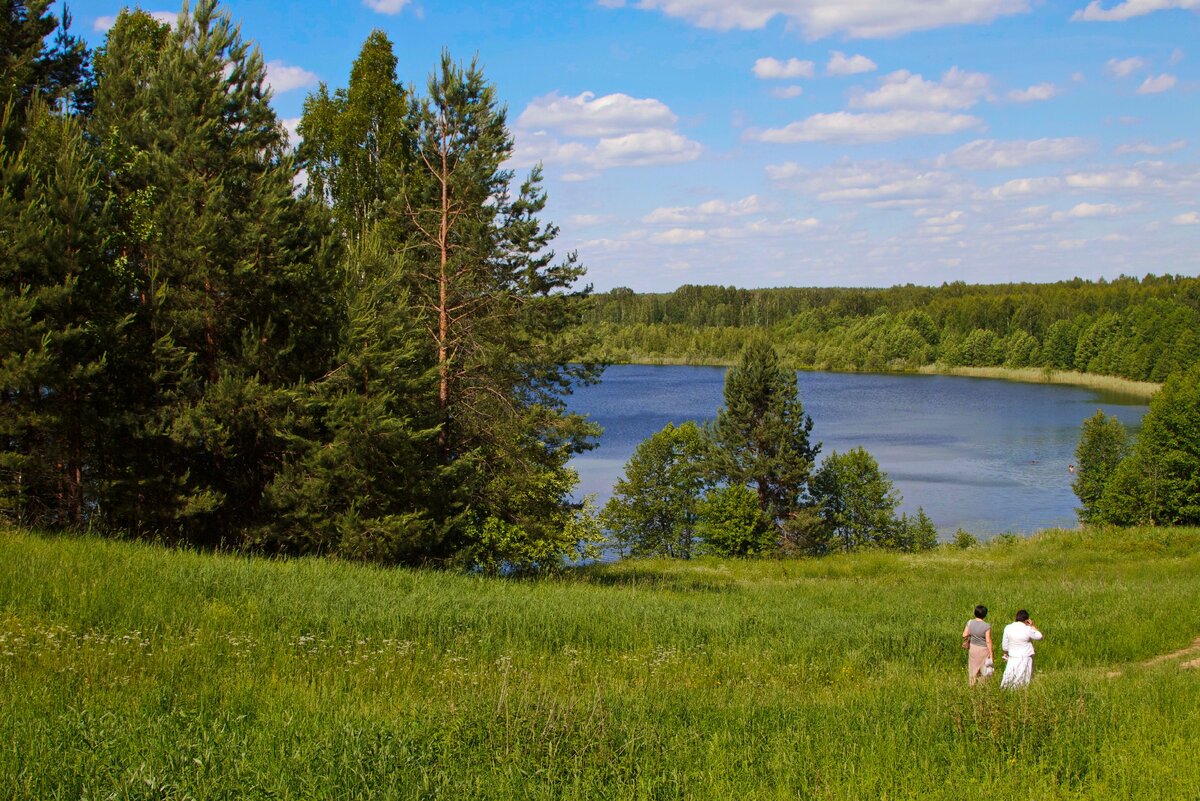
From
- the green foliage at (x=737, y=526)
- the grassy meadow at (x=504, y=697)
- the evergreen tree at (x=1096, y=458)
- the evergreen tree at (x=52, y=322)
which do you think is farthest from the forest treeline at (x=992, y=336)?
the grassy meadow at (x=504, y=697)

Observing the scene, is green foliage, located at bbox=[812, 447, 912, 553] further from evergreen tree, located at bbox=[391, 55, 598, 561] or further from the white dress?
the white dress

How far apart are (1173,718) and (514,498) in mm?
14426

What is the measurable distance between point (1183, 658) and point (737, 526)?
89.2ft

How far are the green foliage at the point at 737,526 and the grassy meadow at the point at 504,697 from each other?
25342 millimetres

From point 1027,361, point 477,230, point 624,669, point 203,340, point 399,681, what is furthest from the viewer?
point 1027,361

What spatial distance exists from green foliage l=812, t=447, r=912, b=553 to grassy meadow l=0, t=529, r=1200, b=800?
29.2 meters

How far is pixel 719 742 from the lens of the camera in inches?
220

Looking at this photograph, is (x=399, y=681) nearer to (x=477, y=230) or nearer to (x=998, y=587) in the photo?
(x=477, y=230)

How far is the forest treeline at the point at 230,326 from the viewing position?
13.2m

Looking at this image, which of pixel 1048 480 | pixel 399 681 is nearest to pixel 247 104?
pixel 399 681

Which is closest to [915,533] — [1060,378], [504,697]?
[504,697]

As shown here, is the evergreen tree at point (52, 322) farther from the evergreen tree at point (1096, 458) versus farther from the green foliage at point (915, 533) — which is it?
the evergreen tree at point (1096, 458)

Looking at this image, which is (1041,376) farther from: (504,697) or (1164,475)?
(504,697)

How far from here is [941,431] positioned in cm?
7012
